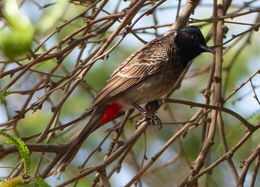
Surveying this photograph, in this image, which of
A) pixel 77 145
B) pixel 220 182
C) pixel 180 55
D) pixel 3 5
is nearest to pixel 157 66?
pixel 180 55

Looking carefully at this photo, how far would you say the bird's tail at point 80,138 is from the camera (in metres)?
2.60

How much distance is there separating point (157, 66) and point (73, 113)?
3.83 feet

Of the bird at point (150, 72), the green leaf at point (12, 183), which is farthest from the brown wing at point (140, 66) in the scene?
the green leaf at point (12, 183)

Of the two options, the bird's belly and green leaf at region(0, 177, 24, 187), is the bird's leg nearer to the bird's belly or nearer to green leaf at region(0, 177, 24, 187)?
the bird's belly

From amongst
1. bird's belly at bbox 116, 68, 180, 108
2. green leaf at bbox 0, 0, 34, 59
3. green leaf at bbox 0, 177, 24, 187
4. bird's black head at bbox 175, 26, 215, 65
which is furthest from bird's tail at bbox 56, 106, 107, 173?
green leaf at bbox 0, 0, 34, 59

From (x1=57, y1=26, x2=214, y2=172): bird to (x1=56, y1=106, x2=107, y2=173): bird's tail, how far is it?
0.03 m

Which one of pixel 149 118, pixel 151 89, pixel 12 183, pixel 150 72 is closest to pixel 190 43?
pixel 150 72

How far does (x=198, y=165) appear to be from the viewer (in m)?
2.71

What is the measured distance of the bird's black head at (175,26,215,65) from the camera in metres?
3.47

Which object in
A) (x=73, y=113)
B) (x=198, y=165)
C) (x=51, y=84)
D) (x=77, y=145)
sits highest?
(x=73, y=113)

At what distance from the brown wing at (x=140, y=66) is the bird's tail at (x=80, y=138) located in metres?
0.28

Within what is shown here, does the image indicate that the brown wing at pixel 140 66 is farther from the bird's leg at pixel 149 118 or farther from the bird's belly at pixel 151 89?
the bird's leg at pixel 149 118

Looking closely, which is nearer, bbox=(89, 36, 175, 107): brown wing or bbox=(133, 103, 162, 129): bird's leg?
bbox=(133, 103, 162, 129): bird's leg

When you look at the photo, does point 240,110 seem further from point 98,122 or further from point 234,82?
point 98,122
